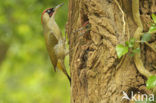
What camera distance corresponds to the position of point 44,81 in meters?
11.6

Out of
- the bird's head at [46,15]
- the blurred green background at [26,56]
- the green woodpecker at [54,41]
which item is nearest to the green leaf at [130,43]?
the green woodpecker at [54,41]

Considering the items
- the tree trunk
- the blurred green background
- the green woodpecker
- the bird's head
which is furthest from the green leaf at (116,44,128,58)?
the blurred green background

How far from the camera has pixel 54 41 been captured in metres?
4.02

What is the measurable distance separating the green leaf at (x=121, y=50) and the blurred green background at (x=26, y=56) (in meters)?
2.89

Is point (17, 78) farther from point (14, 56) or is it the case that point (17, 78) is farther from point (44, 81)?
point (14, 56)

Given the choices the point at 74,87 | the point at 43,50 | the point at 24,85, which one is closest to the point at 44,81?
the point at 24,85

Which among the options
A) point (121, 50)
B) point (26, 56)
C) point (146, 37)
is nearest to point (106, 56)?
point (121, 50)

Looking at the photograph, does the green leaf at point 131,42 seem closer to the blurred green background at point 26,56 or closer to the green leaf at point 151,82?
the green leaf at point 151,82

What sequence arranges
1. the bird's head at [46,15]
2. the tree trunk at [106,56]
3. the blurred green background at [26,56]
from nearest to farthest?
the tree trunk at [106,56] < the bird's head at [46,15] < the blurred green background at [26,56]

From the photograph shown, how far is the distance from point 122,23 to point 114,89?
583 mm

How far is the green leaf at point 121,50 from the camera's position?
7.96 ft

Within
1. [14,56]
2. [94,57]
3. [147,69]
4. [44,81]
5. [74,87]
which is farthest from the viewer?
[44,81]

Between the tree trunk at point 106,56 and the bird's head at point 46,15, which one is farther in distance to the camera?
the bird's head at point 46,15

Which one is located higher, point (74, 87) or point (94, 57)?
point (94, 57)
